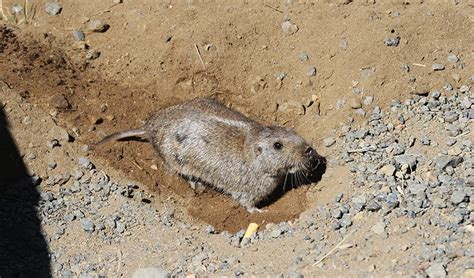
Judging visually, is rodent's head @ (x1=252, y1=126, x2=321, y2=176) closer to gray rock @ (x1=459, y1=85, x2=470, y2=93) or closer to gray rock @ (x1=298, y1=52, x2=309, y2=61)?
gray rock @ (x1=298, y1=52, x2=309, y2=61)

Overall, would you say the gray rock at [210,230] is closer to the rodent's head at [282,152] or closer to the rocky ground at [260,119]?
the rocky ground at [260,119]

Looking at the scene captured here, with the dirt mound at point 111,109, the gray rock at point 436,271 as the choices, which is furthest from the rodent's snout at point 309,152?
the gray rock at point 436,271

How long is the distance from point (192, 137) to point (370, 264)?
2.88 metres

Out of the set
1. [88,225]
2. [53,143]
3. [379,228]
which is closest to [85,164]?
[53,143]

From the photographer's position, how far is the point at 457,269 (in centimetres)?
551

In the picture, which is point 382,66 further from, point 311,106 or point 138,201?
point 138,201

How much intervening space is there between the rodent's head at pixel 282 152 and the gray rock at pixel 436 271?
7.50 ft

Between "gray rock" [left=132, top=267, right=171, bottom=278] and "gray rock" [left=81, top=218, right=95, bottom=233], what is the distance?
89 cm

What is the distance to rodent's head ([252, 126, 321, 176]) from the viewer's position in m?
7.51

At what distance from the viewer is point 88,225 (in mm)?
7012

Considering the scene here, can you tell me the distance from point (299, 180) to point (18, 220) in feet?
10.5

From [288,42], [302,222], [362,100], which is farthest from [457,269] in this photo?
[288,42]

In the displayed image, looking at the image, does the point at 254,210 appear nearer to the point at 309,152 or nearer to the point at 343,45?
the point at 309,152

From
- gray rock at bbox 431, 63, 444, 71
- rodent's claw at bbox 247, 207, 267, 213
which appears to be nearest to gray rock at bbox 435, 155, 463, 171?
gray rock at bbox 431, 63, 444, 71
